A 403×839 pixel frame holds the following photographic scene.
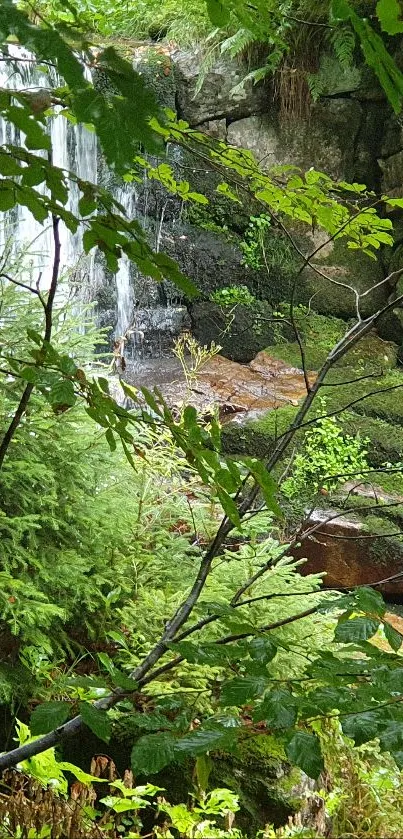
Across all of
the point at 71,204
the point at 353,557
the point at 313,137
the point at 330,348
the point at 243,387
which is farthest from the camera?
the point at 313,137

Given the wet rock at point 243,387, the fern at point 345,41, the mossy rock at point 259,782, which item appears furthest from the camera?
the wet rock at point 243,387

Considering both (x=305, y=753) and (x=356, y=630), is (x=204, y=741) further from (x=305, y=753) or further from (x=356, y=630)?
(x=356, y=630)

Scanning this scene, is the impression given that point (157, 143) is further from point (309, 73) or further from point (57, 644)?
point (309, 73)

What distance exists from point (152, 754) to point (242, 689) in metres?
0.14

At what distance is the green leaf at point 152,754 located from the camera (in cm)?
83

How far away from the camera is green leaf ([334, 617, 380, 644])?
90 centimetres

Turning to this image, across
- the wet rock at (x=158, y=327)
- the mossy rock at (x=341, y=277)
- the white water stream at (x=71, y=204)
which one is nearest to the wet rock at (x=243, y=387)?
the wet rock at (x=158, y=327)

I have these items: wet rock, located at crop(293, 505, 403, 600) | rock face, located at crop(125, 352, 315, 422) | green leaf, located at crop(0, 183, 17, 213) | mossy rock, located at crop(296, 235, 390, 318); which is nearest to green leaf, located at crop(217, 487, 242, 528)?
green leaf, located at crop(0, 183, 17, 213)

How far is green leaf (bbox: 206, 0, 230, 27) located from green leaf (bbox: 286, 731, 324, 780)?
35.8 inches

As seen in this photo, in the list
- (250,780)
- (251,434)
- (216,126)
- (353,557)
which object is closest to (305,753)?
(250,780)

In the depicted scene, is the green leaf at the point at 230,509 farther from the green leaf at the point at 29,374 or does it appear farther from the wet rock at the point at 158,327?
the wet rock at the point at 158,327

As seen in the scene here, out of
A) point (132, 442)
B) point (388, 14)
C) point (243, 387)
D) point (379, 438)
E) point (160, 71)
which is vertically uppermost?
point (160, 71)

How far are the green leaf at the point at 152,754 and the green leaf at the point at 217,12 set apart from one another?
3.07 feet

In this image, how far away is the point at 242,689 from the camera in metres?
0.85
